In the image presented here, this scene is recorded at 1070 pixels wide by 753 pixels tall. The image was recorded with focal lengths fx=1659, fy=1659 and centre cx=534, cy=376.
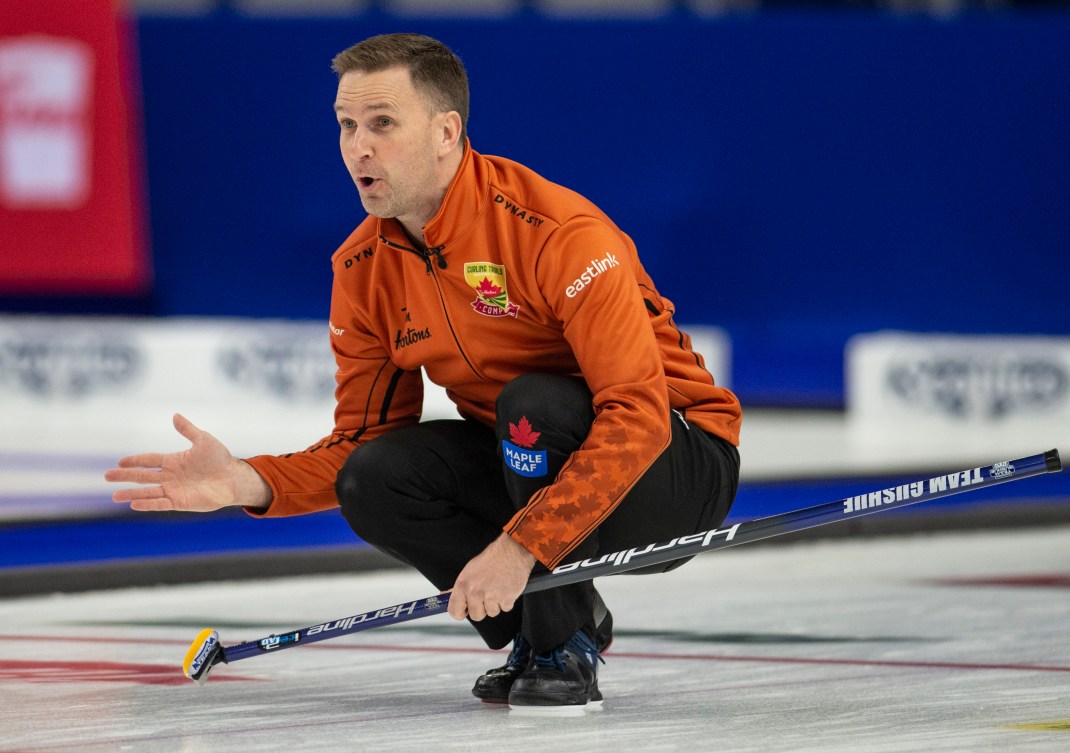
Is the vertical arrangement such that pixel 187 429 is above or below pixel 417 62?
below

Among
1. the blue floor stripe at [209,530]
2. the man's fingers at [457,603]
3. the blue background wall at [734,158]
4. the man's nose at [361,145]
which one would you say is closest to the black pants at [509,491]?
the man's fingers at [457,603]

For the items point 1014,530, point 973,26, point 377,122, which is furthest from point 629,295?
point 973,26

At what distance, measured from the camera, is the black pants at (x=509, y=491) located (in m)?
1.99

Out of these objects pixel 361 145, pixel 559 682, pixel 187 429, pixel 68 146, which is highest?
pixel 68 146

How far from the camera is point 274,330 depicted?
271 inches

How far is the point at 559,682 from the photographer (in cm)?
205

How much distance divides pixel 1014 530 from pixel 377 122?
8.43ft

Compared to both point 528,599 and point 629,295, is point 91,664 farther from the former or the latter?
point 629,295

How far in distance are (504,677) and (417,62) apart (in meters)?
0.79

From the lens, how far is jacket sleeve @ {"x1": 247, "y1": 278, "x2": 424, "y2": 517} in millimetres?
2170

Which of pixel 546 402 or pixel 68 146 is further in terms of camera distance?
pixel 68 146

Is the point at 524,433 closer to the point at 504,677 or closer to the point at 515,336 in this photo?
the point at 515,336

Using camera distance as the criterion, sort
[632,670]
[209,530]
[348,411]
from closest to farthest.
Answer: [348,411], [632,670], [209,530]

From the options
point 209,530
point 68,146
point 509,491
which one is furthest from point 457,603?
point 68,146
